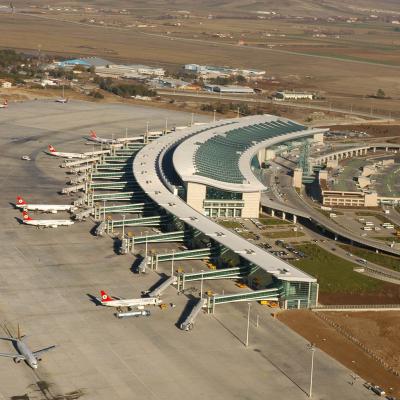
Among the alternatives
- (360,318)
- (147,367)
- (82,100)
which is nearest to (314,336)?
(360,318)

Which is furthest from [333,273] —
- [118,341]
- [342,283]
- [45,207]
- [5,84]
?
[5,84]

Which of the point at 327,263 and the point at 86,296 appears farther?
the point at 327,263

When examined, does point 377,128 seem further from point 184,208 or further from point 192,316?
point 192,316

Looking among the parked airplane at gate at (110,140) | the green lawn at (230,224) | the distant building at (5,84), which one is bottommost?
the green lawn at (230,224)

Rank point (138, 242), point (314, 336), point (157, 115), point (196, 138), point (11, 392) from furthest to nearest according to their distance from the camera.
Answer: point (157, 115) → point (196, 138) → point (138, 242) → point (314, 336) → point (11, 392)

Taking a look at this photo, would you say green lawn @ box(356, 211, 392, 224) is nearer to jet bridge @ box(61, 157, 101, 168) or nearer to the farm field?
the farm field

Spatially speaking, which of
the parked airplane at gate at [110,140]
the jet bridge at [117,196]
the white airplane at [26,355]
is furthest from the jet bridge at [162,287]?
the parked airplane at gate at [110,140]

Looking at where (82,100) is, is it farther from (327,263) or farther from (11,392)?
(11,392)

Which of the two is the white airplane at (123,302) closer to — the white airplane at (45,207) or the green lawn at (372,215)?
the white airplane at (45,207)
